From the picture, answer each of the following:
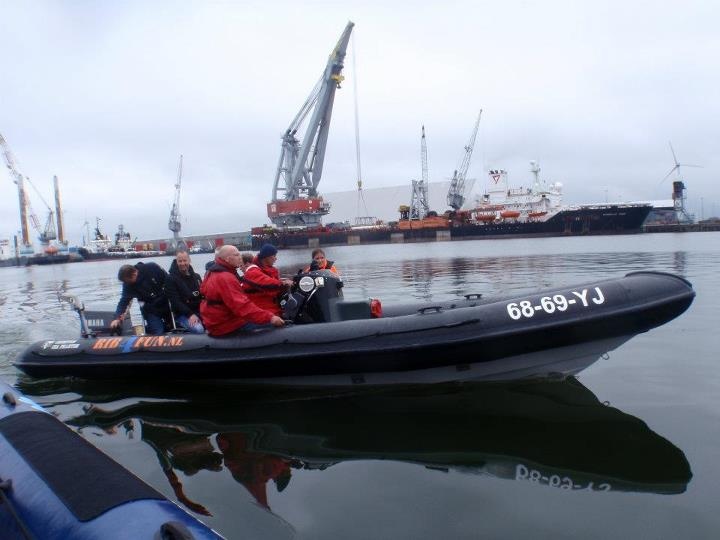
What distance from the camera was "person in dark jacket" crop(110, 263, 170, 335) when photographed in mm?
6215

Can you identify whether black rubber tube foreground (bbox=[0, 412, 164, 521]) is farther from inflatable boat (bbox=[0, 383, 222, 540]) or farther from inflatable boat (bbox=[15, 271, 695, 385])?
inflatable boat (bbox=[15, 271, 695, 385])

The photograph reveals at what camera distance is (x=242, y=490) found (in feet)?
11.2

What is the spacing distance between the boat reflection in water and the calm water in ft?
0.05

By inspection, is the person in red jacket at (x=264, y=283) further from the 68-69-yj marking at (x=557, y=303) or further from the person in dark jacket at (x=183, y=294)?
the 68-69-yj marking at (x=557, y=303)

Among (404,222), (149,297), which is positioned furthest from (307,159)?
(149,297)

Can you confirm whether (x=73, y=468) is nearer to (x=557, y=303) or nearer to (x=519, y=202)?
(x=557, y=303)

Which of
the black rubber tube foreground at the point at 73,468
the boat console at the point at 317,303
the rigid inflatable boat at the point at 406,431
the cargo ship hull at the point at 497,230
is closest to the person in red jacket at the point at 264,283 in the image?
the boat console at the point at 317,303

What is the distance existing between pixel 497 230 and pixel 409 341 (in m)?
53.7

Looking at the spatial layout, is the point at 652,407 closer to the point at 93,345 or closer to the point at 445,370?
the point at 445,370

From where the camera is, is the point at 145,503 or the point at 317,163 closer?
the point at 145,503

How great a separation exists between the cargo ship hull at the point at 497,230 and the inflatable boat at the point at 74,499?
182 feet

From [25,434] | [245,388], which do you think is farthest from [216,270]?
[25,434]

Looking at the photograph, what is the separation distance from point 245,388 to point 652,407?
3596 mm

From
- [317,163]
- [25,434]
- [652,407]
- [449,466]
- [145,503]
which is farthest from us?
[317,163]
